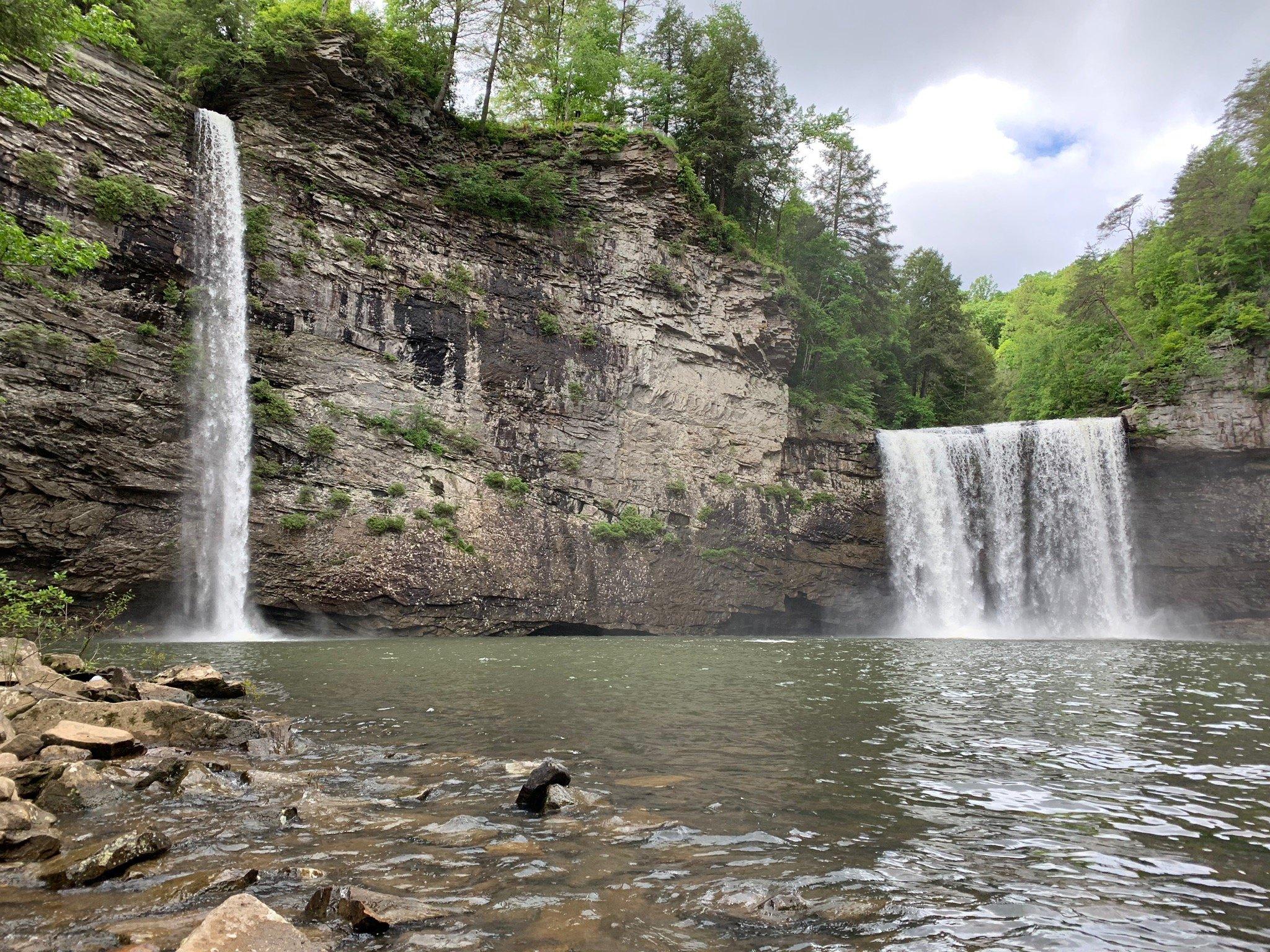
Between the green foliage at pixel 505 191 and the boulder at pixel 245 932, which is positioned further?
the green foliage at pixel 505 191

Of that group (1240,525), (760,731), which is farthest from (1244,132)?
(760,731)

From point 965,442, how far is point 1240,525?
1194 centimetres

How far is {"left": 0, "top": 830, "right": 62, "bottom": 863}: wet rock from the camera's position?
→ 3.98 meters

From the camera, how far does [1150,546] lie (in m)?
32.1

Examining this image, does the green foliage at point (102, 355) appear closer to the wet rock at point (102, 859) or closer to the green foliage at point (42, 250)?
the green foliage at point (42, 250)

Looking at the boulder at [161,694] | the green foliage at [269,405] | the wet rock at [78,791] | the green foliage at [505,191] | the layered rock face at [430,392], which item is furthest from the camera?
the green foliage at [505,191]

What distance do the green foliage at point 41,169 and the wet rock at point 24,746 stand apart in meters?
21.1

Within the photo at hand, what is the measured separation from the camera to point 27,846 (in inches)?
160

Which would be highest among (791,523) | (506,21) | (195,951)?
(506,21)

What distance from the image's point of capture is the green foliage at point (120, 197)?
21266 mm

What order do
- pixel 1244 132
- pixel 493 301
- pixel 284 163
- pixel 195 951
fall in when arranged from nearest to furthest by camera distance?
pixel 195 951 → pixel 284 163 → pixel 493 301 → pixel 1244 132

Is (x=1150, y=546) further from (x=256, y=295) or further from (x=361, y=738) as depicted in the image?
(x=256, y=295)

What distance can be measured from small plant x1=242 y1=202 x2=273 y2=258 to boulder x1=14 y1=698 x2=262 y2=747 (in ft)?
72.5

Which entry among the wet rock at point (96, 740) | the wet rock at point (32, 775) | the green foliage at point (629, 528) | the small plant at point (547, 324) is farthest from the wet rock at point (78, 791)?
the small plant at point (547, 324)
